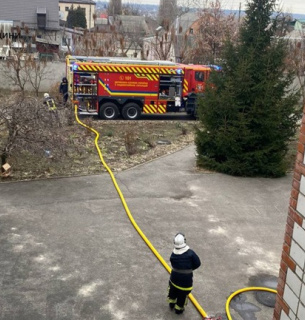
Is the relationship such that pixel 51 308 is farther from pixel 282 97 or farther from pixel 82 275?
pixel 282 97

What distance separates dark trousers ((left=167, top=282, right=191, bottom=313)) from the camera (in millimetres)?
5499

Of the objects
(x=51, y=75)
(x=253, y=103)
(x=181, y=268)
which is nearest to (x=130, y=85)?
(x=253, y=103)

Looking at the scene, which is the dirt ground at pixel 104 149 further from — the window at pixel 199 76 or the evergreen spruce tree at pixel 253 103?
the window at pixel 199 76

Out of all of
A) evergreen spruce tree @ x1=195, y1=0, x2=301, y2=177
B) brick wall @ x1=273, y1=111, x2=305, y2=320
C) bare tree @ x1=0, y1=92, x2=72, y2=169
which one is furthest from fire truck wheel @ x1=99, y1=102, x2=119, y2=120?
brick wall @ x1=273, y1=111, x2=305, y2=320

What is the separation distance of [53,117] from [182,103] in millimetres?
9483

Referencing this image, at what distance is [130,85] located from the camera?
17750 millimetres

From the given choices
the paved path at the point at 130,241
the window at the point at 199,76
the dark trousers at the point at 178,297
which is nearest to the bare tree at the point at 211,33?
the window at the point at 199,76

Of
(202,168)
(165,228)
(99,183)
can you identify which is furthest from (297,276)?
(202,168)

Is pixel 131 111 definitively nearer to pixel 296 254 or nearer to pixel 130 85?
pixel 130 85

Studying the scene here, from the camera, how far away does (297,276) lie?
377 cm

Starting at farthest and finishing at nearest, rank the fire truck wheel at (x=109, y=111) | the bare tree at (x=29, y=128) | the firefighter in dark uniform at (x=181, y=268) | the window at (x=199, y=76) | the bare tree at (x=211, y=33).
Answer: the bare tree at (x=211, y=33)
the window at (x=199, y=76)
the fire truck wheel at (x=109, y=111)
the bare tree at (x=29, y=128)
the firefighter in dark uniform at (x=181, y=268)

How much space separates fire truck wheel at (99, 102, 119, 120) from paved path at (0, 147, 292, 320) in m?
7.02

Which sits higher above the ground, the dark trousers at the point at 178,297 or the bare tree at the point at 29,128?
the bare tree at the point at 29,128

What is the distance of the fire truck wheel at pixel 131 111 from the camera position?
1817 cm
